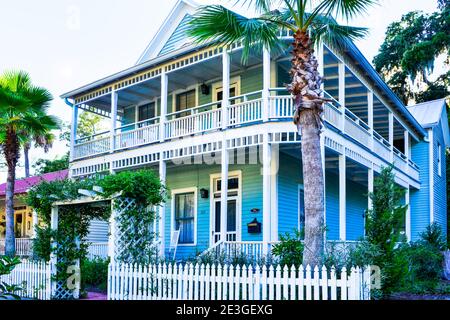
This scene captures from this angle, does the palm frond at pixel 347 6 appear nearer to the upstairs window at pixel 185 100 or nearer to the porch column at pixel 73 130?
the upstairs window at pixel 185 100

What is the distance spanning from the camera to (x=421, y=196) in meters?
24.7

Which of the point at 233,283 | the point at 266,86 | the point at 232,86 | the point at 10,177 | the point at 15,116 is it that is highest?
the point at 232,86

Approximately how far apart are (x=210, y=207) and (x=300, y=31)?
9.07m

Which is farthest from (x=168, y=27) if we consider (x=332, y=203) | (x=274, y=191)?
(x=332, y=203)

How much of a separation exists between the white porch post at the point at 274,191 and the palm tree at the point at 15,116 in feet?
25.0

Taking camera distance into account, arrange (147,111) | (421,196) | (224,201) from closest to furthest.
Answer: (224,201) < (147,111) < (421,196)

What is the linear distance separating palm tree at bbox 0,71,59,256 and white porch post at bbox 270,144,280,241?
7614mm

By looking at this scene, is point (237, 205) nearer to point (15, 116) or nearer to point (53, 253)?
point (53, 253)

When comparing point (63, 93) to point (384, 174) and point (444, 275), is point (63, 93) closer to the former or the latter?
point (384, 174)

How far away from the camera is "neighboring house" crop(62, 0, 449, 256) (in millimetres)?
13164

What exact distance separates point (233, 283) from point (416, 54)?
32175 mm

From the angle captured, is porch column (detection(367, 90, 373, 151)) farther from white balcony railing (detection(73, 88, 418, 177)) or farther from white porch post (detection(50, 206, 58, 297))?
A: white porch post (detection(50, 206, 58, 297))

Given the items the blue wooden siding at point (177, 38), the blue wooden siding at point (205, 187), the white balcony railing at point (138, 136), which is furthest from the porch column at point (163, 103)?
the blue wooden siding at point (177, 38)
